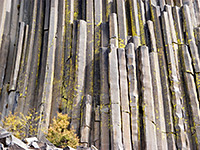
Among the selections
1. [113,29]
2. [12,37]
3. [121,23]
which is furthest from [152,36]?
[12,37]

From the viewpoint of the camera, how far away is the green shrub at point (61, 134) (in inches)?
431

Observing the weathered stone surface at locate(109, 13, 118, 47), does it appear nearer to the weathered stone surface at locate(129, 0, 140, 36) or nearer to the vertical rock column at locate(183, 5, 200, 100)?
the weathered stone surface at locate(129, 0, 140, 36)

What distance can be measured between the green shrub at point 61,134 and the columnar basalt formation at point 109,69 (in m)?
0.34

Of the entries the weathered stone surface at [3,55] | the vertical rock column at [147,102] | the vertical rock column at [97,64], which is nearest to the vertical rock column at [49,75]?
the vertical rock column at [97,64]

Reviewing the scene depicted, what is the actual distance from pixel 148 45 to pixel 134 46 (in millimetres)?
673

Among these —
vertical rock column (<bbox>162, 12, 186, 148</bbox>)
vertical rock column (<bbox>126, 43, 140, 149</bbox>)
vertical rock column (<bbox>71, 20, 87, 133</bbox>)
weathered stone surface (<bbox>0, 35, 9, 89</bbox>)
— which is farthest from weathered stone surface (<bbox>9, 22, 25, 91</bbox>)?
vertical rock column (<bbox>162, 12, 186, 148</bbox>)

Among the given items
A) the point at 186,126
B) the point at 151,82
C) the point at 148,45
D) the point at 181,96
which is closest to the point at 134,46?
the point at 148,45

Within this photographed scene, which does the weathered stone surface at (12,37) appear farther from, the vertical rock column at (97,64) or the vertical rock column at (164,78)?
the vertical rock column at (164,78)

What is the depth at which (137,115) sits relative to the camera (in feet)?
39.2

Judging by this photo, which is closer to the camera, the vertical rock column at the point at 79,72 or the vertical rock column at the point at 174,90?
the vertical rock column at the point at 174,90

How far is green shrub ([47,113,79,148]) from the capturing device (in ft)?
35.9

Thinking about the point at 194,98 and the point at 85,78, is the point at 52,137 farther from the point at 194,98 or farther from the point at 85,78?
the point at 194,98

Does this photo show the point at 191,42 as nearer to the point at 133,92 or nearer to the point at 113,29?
the point at 113,29

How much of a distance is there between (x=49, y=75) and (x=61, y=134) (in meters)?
3.04
